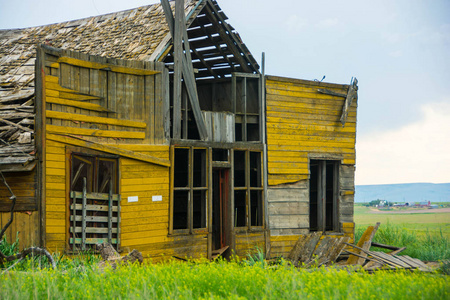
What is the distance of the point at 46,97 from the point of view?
40.5 ft

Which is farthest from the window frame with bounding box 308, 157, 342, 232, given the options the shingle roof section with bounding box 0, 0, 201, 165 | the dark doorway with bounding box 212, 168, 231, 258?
the shingle roof section with bounding box 0, 0, 201, 165

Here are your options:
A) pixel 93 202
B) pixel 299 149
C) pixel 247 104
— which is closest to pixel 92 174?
pixel 93 202

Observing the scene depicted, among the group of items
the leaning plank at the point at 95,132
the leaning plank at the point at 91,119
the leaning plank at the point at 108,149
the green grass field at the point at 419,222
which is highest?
the leaning plank at the point at 91,119

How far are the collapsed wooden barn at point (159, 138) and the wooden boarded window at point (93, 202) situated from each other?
26 millimetres

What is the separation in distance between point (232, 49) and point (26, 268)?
9.05 meters

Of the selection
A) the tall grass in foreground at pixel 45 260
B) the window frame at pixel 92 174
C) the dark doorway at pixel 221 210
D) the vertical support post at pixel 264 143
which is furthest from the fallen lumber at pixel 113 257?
the vertical support post at pixel 264 143

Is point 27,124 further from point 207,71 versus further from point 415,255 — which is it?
point 415,255

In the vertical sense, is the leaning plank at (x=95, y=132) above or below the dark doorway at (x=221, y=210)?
above

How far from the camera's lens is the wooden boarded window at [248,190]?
15930mm

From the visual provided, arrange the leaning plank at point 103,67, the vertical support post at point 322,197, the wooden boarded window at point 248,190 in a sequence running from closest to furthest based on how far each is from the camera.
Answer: the leaning plank at point 103,67 < the wooden boarded window at point 248,190 < the vertical support post at point 322,197

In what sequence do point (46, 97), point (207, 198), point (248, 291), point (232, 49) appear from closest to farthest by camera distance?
point (248, 291) < point (46, 97) < point (207, 198) < point (232, 49)

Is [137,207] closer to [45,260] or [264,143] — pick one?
[45,260]

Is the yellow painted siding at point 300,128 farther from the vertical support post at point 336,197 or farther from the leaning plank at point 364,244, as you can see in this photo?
the leaning plank at point 364,244

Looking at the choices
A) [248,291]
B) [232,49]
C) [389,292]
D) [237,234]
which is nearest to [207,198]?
[237,234]
